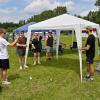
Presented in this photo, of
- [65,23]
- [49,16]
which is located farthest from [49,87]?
[49,16]

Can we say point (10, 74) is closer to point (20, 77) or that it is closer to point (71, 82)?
point (20, 77)

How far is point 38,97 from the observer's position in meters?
8.70

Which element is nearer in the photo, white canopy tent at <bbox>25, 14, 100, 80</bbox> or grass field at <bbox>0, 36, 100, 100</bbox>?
grass field at <bbox>0, 36, 100, 100</bbox>

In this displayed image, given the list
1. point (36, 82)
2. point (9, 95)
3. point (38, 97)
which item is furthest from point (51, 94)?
point (36, 82)

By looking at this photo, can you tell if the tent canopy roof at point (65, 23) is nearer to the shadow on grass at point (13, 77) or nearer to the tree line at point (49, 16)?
the shadow on grass at point (13, 77)

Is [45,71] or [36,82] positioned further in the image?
[45,71]

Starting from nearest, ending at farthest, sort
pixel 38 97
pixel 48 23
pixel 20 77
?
1. pixel 38 97
2. pixel 20 77
3. pixel 48 23

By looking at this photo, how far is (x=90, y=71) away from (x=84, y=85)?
91 cm

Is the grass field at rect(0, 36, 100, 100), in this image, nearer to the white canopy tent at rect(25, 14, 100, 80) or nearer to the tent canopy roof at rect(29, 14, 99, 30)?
the white canopy tent at rect(25, 14, 100, 80)

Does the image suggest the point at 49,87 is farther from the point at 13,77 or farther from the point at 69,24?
the point at 69,24

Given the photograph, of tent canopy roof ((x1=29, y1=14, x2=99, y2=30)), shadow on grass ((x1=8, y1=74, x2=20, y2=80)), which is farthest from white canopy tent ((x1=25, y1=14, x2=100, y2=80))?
shadow on grass ((x1=8, y1=74, x2=20, y2=80))

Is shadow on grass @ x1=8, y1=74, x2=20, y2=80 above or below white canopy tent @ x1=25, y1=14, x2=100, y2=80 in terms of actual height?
below

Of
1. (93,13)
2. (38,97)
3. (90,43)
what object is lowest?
(38,97)

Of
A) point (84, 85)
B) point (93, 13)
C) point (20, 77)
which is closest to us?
point (84, 85)
